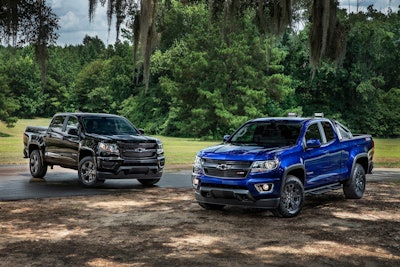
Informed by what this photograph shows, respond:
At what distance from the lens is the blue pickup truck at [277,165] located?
964 centimetres

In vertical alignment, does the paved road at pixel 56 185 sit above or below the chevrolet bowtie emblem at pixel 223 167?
below

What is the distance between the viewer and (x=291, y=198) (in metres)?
10.0

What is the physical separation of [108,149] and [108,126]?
5.28 feet

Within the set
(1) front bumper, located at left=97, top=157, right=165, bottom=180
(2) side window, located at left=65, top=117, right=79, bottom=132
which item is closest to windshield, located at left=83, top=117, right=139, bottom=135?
(2) side window, located at left=65, top=117, right=79, bottom=132

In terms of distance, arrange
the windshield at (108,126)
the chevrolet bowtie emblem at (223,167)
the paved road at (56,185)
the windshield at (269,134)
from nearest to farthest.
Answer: the chevrolet bowtie emblem at (223,167)
the windshield at (269,134)
the paved road at (56,185)
the windshield at (108,126)

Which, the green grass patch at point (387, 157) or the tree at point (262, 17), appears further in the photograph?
the green grass patch at point (387, 157)

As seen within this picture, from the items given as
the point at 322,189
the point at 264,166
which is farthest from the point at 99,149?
the point at 322,189

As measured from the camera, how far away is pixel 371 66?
6500 centimetres

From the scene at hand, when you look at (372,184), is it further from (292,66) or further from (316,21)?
(292,66)

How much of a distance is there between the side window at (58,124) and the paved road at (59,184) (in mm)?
1554

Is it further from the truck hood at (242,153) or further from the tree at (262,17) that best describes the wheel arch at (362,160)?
the truck hood at (242,153)

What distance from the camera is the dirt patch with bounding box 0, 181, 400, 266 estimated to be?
6.78m

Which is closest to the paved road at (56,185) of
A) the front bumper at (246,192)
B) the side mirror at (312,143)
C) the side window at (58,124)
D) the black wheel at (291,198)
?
the side window at (58,124)

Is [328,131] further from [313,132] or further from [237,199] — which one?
[237,199]
